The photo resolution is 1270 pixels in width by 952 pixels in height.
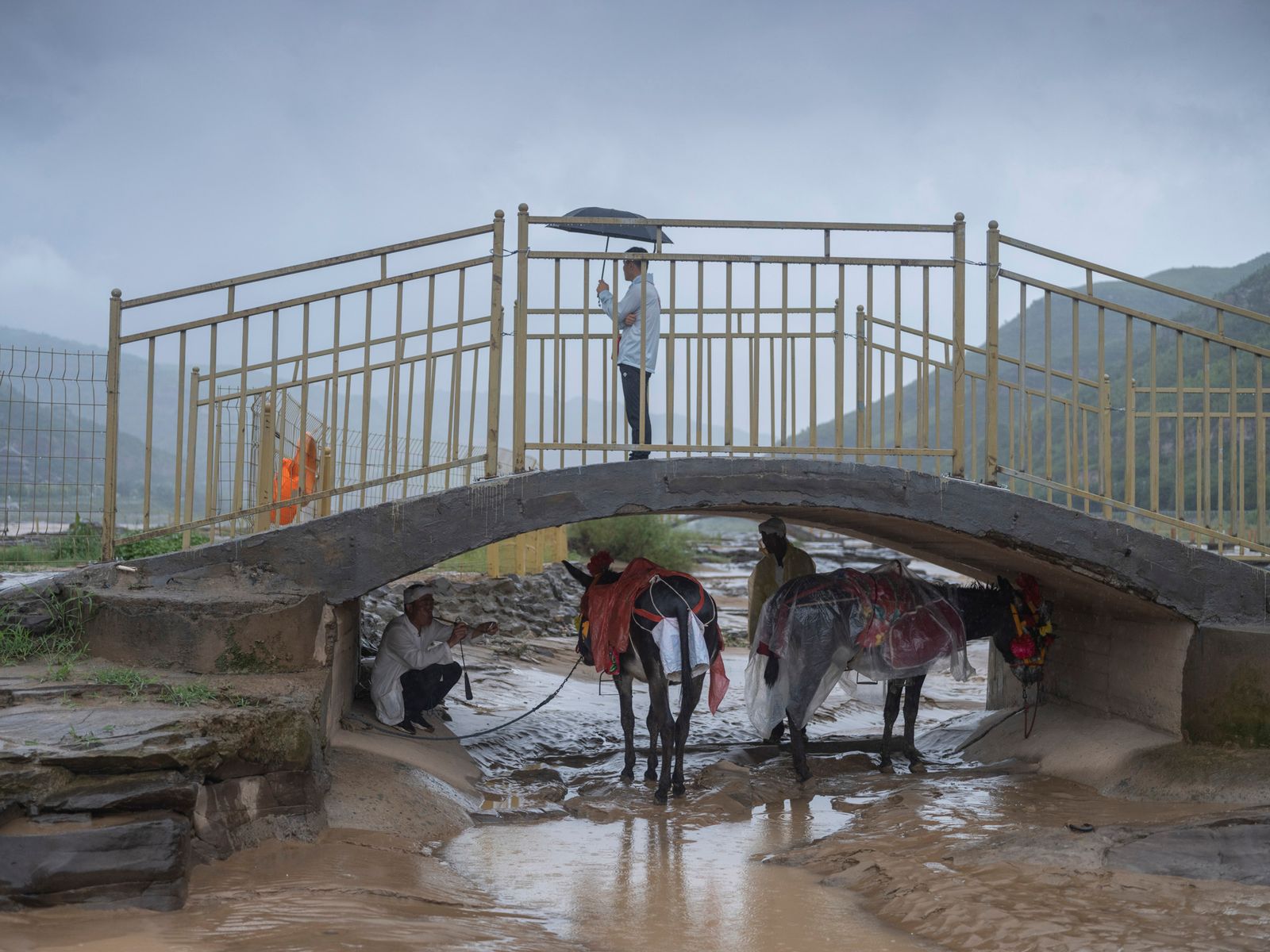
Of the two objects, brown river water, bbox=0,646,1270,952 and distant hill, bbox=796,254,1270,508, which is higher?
distant hill, bbox=796,254,1270,508

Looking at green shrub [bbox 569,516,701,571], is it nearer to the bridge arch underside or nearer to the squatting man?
the squatting man

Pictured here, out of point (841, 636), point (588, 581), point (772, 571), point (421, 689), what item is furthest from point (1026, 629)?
point (421, 689)

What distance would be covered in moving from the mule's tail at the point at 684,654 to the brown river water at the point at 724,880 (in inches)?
25.4

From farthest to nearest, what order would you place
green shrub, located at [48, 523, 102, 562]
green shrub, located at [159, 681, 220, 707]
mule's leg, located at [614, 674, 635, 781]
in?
1. green shrub, located at [48, 523, 102, 562]
2. mule's leg, located at [614, 674, 635, 781]
3. green shrub, located at [159, 681, 220, 707]

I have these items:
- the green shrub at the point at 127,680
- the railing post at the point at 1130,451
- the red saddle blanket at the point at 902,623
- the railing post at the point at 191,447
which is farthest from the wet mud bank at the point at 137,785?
the railing post at the point at 1130,451

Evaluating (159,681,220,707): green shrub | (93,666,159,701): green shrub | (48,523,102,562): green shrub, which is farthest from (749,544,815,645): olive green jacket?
(48,523,102,562): green shrub

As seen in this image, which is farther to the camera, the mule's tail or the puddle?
the mule's tail

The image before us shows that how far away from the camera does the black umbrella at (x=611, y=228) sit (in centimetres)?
762

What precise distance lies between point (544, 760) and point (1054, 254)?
5.41 metres

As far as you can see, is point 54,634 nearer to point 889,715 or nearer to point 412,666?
point 412,666

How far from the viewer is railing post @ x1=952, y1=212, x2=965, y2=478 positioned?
716cm

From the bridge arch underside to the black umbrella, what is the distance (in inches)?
65.7

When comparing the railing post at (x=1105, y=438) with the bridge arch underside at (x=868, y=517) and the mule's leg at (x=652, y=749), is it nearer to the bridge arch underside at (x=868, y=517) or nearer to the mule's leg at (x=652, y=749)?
the bridge arch underside at (x=868, y=517)

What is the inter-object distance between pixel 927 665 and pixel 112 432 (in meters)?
5.85
